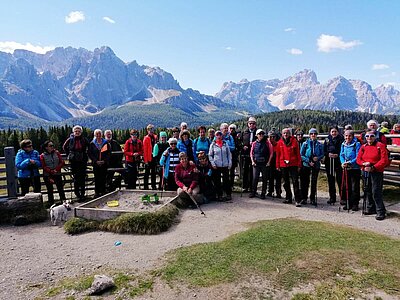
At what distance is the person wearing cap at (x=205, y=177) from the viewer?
37.9 feet

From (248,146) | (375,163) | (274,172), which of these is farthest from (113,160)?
(375,163)

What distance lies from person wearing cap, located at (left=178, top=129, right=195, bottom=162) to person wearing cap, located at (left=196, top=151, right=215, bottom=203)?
418 mm

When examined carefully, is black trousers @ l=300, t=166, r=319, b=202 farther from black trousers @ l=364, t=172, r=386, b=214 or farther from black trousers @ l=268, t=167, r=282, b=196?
black trousers @ l=364, t=172, r=386, b=214

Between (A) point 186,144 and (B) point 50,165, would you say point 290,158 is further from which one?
(B) point 50,165

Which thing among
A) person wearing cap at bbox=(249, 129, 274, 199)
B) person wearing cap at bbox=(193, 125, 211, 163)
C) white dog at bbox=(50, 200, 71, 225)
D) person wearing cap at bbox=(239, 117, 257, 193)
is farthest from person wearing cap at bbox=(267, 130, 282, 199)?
white dog at bbox=(50, 200, 71, 225)

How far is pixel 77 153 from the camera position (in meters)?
11.7

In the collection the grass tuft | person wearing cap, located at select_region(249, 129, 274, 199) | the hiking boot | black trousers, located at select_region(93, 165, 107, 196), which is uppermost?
person wearing cap, located at select_region(249, 129, 274, 199)

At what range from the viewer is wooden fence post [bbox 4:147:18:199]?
1093 cm

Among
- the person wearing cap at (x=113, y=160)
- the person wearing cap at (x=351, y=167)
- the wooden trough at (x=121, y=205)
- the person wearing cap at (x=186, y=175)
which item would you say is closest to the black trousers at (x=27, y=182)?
the wooden trough at (x=121, y=205)

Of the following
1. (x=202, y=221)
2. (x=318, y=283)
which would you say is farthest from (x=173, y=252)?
(x=318, y=283)

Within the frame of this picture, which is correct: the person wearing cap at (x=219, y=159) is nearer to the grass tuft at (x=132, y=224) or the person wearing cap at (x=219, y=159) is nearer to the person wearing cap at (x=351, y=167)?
the grass tuft at (x=132, y=224)

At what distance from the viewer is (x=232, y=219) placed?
9547 mm

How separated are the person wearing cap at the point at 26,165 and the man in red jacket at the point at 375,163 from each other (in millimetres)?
9711

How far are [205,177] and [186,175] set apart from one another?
81 cm
